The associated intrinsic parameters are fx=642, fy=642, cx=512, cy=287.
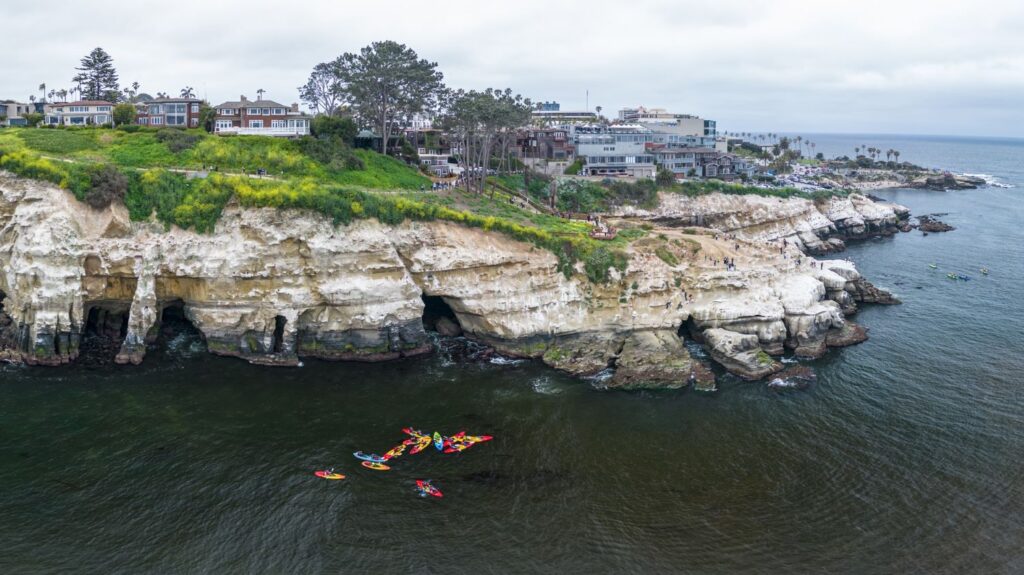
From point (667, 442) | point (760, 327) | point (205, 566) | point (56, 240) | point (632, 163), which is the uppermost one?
point (632, 163)

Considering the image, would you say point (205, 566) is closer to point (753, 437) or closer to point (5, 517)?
point (5, 517)

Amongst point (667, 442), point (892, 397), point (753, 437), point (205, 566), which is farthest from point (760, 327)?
point (205, 566)

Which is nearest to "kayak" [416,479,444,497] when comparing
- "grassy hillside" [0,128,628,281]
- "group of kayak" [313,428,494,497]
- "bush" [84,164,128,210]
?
"group of kayak" [313,428,494,497]

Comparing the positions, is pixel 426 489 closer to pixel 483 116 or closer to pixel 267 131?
pixel 483 116

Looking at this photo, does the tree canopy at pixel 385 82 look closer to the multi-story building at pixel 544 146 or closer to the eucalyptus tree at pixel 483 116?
the eucalyptus tree at pixel 483 116

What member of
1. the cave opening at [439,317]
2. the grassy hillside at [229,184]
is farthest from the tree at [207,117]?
the cave opening at [439,317]
